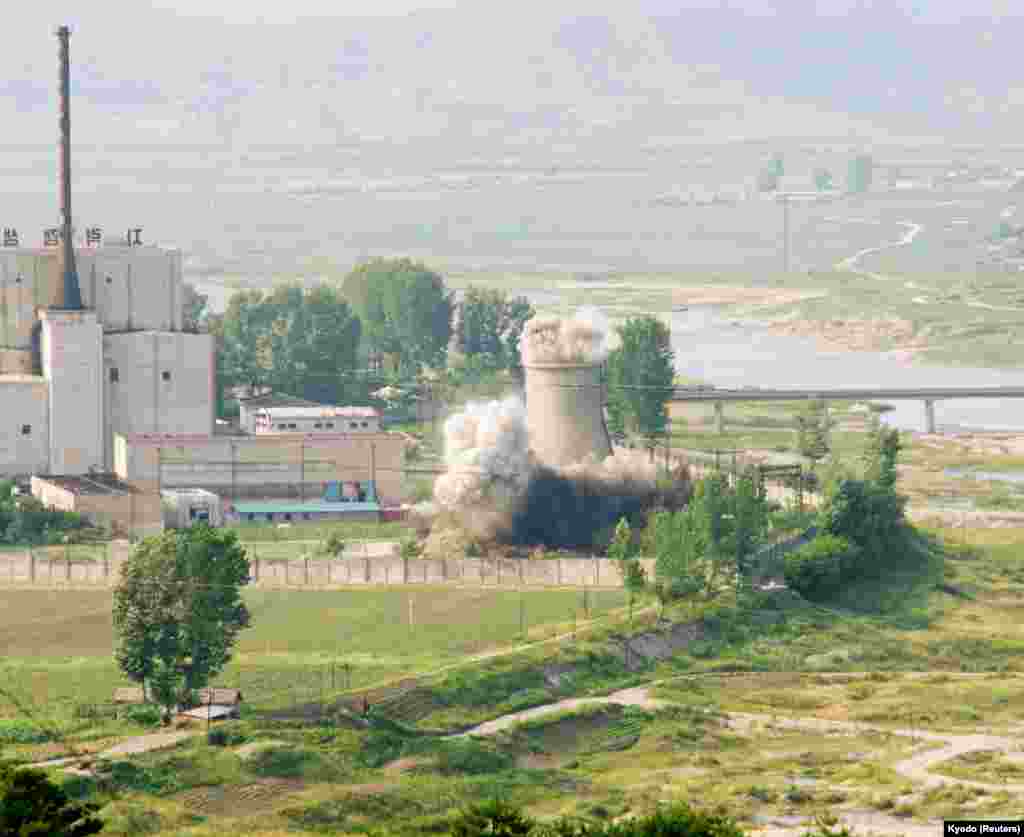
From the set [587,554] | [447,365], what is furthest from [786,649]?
[447,365]

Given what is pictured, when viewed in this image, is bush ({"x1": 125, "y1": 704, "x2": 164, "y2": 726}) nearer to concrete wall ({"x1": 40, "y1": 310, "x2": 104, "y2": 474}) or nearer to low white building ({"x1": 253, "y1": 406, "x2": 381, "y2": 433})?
concrete wall ({"x1": 40, "y1": 310, "x2": 104, "y2": 474})

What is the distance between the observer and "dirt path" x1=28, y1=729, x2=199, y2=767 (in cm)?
6187

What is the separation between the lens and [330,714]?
2655 inches

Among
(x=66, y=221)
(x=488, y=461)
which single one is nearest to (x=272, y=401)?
(x=66, y=221)

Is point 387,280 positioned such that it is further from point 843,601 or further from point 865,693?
point 865,693

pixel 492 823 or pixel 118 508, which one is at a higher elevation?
pixel 118 508

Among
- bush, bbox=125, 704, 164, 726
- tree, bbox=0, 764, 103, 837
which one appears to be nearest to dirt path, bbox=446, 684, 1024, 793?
bush, bbox=125, 704, 164, 726

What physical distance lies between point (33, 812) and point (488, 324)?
333 feet

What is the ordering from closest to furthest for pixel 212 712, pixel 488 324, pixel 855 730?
1. pixel 212 712
2. pixel 855 730
3. pixel 488 324

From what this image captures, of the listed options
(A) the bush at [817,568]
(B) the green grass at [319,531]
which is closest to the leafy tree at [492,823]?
(A) the bush at [817,568]

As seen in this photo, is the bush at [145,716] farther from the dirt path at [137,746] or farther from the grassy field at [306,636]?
the grassy field at [306,636]

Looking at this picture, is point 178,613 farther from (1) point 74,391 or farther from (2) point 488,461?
(1) point 74,391

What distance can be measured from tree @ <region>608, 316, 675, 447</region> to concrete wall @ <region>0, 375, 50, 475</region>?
22995mm

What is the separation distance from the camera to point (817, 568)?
285 feet
